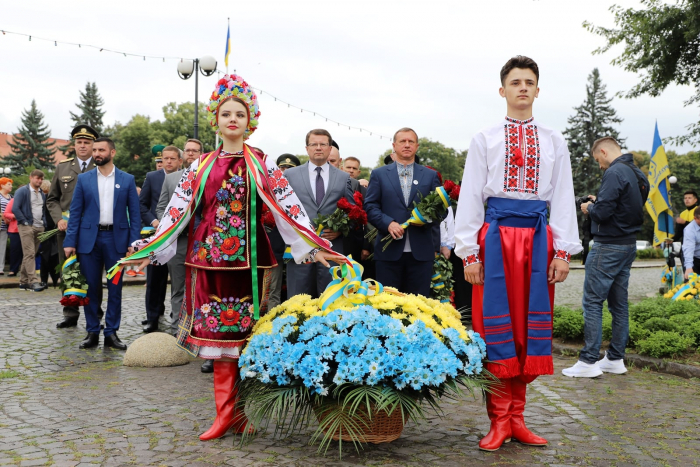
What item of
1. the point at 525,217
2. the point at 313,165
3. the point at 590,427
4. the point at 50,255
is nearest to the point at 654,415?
the point at 590,427

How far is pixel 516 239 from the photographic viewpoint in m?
4.39

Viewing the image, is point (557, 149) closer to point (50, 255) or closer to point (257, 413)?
point (257, 413)

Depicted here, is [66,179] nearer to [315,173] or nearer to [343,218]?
[315,173]

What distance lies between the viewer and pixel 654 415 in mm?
5254

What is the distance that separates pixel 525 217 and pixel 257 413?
2.15 meters

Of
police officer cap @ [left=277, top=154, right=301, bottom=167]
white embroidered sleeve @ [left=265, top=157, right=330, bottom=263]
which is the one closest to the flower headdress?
white embroidered sleeve @ [left=265, top=157, right=330, bottom=263]

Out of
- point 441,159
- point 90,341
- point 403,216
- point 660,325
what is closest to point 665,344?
point 660,325

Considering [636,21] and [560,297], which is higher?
[636,21]

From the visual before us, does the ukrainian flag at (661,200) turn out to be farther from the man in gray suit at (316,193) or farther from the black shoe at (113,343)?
the black shoe at (113,343)

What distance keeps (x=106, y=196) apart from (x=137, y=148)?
55.3 meters

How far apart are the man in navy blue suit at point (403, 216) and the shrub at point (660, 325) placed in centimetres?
299

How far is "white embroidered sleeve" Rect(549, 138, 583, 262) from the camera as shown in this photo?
4.44 meters

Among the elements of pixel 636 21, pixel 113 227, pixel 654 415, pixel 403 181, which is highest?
pixel 636 21

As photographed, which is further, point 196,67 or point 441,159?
point 441,159
